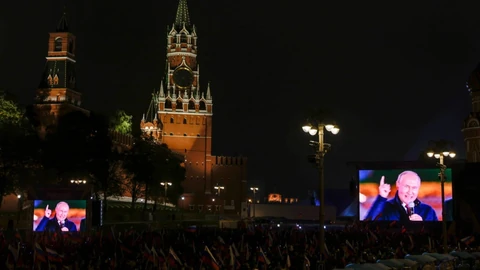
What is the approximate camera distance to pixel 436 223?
41.8m

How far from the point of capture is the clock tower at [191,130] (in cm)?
13388

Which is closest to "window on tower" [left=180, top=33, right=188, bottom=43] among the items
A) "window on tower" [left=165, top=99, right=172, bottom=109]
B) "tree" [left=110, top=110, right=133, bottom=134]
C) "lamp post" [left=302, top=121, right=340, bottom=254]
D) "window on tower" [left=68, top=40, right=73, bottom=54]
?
"window on tower" [left=165, top=99, right=172, bottom=109]

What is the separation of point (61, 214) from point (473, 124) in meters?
56.5

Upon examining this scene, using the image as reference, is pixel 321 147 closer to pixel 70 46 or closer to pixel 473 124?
pixel 473 124

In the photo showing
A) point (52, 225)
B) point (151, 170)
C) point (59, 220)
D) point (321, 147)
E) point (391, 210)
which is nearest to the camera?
point (321, 147)

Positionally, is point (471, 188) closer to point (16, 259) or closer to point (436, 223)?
point (436, 223)

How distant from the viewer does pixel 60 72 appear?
98.9 m

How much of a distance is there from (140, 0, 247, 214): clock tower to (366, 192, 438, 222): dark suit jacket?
87.7 meters

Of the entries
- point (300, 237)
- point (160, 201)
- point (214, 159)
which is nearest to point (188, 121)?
point (214, 159)

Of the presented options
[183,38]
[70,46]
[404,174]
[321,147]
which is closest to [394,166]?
[404,174]

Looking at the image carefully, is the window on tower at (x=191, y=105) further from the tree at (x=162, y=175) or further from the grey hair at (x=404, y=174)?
the grey hair at (x=404, y=174)

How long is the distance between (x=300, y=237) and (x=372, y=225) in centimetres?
905

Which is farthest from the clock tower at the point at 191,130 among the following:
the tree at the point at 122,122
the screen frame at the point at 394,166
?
the screen frame at the point at 394,166

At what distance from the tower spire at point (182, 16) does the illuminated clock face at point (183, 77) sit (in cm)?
1127
